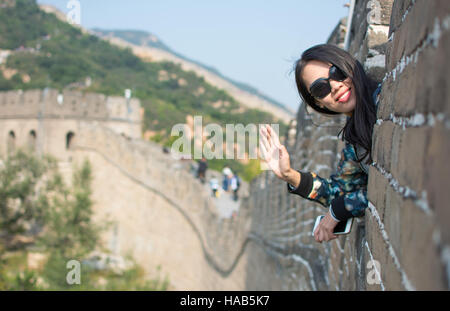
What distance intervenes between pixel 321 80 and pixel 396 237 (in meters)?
0.89

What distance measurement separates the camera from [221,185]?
1445 cm

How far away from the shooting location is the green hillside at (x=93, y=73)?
28.1m

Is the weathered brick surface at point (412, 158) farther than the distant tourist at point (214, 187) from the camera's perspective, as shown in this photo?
No

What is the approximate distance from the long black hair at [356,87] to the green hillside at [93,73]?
18655mm

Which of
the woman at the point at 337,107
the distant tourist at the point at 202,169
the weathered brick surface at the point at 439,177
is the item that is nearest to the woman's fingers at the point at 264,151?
the woman at the point at 337,107

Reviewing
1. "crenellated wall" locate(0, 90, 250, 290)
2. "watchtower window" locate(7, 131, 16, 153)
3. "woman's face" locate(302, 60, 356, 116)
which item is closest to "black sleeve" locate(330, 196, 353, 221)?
"woman's face" locate(302, 60, 356, 116)

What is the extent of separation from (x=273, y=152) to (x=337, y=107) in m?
0.33

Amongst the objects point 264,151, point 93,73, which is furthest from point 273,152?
point 93,73

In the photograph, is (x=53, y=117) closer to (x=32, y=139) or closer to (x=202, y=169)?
(x=32, y=139)

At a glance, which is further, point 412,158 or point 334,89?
point 334,89

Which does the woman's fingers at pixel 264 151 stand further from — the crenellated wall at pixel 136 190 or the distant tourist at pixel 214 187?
the distant tourist at pixel 214 187

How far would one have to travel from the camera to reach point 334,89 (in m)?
1.84

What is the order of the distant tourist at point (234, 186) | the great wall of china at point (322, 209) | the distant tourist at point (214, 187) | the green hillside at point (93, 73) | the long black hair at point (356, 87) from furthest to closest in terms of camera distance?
the green hillside at point (93, 73) → the distant tourist at point (234, 186) → the distant tourist at point (214, 187) → the long black hair at point (356, 87) → the great wall of china at point (322, 209)

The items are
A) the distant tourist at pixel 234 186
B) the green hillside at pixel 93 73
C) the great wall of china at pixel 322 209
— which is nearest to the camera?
the great wall of china at pixel 322 209
